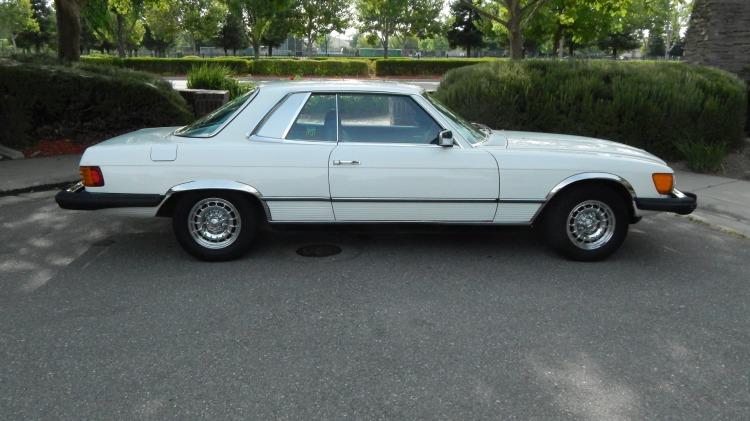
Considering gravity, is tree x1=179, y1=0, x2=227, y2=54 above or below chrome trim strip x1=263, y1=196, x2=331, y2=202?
above

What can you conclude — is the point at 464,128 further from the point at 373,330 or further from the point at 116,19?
the point at 116,19

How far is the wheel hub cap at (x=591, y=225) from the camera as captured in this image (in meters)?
5.18

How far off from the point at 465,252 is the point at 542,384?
7.76 feet

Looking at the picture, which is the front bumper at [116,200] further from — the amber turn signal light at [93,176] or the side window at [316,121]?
the side window at [316,121]

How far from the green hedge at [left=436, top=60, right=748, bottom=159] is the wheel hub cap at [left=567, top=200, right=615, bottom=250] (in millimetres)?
4695

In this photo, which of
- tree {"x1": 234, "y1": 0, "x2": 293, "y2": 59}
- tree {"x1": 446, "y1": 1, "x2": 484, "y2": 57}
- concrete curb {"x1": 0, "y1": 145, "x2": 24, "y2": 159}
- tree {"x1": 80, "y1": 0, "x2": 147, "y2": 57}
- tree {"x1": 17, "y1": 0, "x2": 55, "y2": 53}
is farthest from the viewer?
tree {"x1": 17, "y1": 0, "x2": 55, "y2": 53}

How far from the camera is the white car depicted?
492 cm

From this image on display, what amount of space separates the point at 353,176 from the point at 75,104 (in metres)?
7.51

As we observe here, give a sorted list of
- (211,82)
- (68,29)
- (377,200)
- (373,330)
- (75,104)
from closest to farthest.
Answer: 1. (373,330)
2. (377,200)
3. (75,104)
4. (68,29)
5. (211,82)

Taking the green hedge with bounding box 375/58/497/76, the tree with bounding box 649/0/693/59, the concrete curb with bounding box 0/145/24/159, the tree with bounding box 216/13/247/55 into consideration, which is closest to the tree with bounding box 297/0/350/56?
the green hedge with bounding box 375/58/497/76

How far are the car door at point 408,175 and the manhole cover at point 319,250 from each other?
1.59ft

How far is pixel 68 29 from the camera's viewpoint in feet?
43.7

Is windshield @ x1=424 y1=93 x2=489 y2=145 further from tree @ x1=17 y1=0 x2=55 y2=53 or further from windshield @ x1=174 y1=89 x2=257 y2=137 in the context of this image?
tree @ x1=17 y1=0 x2=55 y2=53

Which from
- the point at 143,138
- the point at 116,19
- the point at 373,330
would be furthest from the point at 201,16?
the point at 373,330
